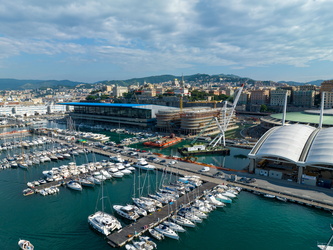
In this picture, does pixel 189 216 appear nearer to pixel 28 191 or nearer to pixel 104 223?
pixel 104 223

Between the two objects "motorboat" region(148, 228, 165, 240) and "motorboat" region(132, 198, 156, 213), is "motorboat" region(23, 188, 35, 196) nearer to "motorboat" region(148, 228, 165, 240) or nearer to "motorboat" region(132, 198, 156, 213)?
"motorboat" region(132, 198, 156, 213)

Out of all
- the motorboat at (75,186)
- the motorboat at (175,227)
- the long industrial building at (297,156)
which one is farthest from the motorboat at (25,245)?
the long industrial building at (297,156)

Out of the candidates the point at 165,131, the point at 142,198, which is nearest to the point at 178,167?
the point at 142,198

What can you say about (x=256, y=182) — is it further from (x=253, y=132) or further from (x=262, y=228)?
(x=253, y=132)

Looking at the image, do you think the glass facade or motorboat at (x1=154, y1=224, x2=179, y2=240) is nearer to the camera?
motorboat at (x1=154, y1=224, x2=179, y2=240)

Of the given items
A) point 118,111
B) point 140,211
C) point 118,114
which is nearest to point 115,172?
point 140,211

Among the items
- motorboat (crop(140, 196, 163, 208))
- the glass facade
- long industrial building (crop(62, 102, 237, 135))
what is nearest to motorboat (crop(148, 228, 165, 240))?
motorboat (crop(140, 196, 163, 208))
